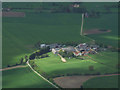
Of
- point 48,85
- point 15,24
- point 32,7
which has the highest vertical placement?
point 32,7

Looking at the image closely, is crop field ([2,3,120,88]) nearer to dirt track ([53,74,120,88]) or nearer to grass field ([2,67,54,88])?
grass field ([2,67,54,88])

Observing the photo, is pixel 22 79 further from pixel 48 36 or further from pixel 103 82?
pixel 48 36

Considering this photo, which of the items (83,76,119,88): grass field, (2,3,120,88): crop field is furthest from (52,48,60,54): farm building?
(83,76,119,88): grass field

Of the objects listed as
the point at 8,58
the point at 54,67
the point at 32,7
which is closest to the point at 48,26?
the point at 32,7

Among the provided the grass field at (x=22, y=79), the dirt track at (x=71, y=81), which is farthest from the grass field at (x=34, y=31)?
the dirt track at (x=71, y=81)

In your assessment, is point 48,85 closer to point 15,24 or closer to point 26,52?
point 26,52
